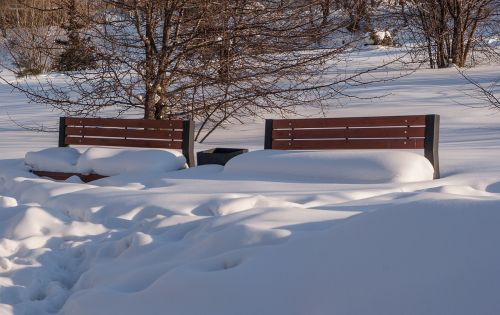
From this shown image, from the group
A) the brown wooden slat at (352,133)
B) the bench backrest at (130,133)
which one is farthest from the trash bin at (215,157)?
the brown wooden slat at (352,133)

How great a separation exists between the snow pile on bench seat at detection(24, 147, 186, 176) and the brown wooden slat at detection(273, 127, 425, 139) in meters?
1.43

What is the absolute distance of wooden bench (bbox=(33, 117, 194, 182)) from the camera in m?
9.95

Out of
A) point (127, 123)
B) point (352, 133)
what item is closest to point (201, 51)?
point (127, 123)

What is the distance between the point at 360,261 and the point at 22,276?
2887 millimetres

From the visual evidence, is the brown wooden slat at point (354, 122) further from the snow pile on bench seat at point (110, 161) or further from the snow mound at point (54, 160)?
the snow mound at point (54, 160)

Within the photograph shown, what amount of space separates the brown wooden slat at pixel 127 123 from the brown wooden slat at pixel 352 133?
1.48m

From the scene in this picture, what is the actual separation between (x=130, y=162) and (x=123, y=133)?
1058 millimetres

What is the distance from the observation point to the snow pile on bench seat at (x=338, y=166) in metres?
8.01

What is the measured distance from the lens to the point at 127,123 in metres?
10.4

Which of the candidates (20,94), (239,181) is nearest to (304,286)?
(239,181)

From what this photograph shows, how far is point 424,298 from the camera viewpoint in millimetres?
3008

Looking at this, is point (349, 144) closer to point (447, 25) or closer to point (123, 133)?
point (123, 133)

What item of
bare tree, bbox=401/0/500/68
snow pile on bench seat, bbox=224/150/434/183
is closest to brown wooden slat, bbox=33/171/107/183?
snow pile on bench seat, bbox=224/150/434/183

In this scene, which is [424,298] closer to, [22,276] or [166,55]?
[22,276]
